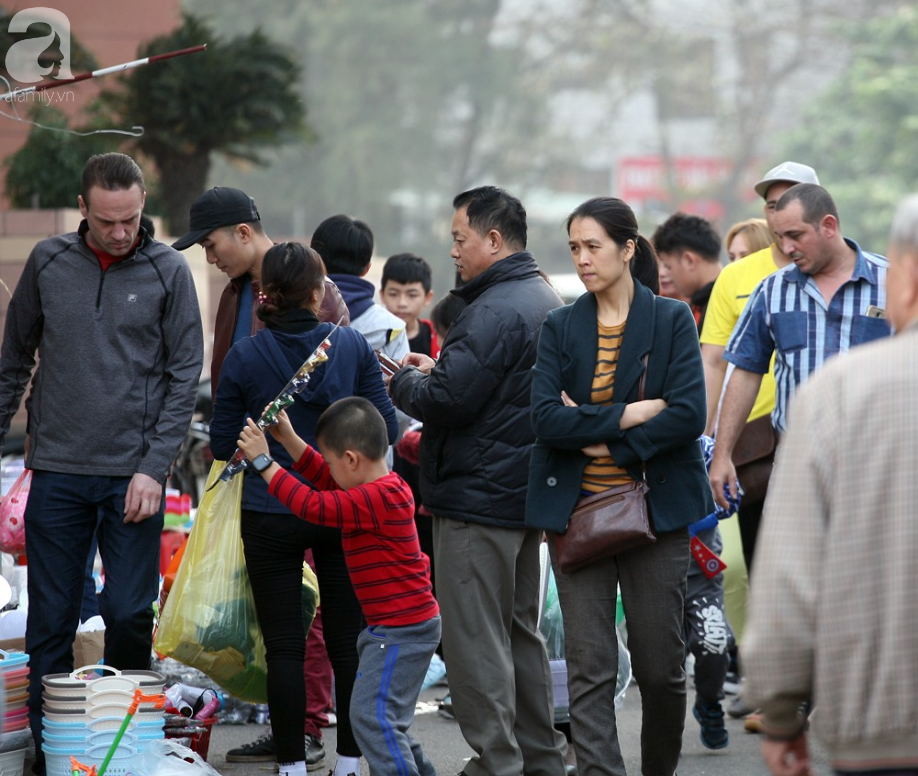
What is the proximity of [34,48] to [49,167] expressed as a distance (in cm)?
199

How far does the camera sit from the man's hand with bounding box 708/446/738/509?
5.44m

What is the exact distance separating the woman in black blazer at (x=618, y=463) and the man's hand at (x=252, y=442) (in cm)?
90

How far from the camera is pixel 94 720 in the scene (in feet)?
15.4

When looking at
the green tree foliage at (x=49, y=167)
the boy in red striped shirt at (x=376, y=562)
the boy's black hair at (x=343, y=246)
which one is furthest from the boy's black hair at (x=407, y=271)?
the green tree foliage at (x=49, y=167)

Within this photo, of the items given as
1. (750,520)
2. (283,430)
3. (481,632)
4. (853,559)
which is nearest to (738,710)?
(750,520)

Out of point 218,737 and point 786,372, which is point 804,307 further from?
point 218,737

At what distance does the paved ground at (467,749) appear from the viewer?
216 inches

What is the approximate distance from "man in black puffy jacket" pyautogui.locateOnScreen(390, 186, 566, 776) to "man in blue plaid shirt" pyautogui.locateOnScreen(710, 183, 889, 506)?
1.04 metres

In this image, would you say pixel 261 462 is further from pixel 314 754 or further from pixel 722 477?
pixel 722 477

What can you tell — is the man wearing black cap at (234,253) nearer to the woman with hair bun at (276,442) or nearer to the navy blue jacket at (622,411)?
the woman with hair bun at (276,442)

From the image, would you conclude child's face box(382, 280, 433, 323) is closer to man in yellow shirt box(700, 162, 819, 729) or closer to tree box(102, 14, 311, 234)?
man in yellow shirt box(700, 162, 819, 729)

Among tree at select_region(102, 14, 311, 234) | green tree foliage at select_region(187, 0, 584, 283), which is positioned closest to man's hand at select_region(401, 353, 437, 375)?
tree at select_region(102, 14, 311, 234)

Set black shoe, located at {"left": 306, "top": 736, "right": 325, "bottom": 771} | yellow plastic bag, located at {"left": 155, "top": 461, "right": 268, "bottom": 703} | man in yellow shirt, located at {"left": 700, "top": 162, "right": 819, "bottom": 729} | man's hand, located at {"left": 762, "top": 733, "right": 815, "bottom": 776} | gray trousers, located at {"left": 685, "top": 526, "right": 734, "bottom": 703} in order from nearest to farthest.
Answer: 1. man's hand, located at {"left": 762, "top": 733, "right": 815, "bottom": 776}
2. yellow plastic bag, located at {"left": 155, "top": 461, "right": 268, "bottom": 703}
3. black shoe, located at {"left": 306, "top": 736, "right": 325, "bottom": 771}
4. gray trousers, located at {"left": 685, "top": 526, "right": 734, "bottom": 703}
5. man in yellow shirt, located at {"left": 700, "top": 162, "right": 819, "bottom": 729}

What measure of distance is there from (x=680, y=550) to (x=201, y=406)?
6112mm
